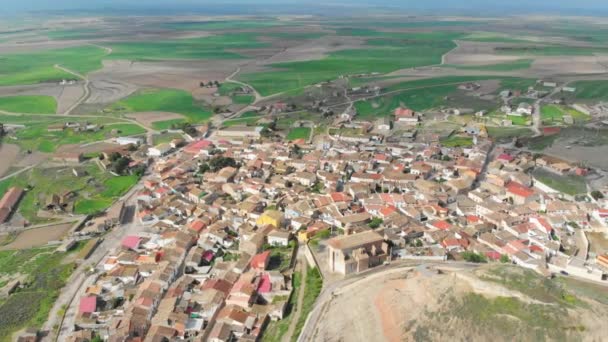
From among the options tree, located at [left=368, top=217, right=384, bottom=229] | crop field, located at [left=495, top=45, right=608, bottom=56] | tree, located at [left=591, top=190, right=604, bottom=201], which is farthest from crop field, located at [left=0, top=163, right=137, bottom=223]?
crop field, located at [left=495, top=45, right=608, bottom=56]

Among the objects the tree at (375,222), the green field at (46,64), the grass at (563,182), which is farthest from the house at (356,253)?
the green field at (46,64)

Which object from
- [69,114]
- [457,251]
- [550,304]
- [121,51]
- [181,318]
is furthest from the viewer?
[121,51]

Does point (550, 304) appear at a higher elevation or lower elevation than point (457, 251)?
higher

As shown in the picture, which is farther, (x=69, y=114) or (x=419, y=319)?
(x=69, y=114)

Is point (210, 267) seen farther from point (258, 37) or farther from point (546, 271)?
point (258, 37)

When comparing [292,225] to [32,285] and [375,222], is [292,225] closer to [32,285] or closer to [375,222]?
[375,222]

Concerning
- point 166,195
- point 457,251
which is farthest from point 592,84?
point 166,195

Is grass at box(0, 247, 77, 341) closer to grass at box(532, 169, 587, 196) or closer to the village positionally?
the village

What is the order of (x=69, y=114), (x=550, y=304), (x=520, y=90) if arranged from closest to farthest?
(x=550, y=304), (x=69, y=114), (x=520, y=90)
